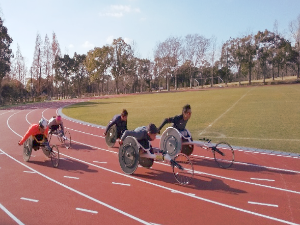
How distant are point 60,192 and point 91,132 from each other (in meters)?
7.88

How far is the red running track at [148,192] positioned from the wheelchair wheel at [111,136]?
4.37ft

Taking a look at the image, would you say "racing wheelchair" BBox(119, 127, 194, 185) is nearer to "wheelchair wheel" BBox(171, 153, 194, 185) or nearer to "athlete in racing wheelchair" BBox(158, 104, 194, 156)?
"wheelchair wheel" BBox(171, 153, 194, 185)

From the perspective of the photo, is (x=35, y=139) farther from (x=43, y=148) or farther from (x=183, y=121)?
(x=183, y=121)

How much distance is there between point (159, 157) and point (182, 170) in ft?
2.35

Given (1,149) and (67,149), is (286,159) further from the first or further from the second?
(1,149)

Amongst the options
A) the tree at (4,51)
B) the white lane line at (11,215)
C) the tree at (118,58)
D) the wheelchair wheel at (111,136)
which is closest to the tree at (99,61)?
the tree at (118,58)

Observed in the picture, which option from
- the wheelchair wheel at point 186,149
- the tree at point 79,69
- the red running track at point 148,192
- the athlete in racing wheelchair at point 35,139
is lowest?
the red running track at point 148,192

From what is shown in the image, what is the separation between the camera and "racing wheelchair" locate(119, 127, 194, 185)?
267 inches

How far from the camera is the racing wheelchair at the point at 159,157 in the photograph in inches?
267

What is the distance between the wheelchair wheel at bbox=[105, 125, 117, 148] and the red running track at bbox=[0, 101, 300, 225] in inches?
52.5

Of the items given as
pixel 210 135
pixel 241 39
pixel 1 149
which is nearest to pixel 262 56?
pixel 241 39

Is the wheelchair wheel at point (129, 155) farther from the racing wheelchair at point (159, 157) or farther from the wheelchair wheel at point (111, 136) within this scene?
the wheelchair wheel at point (111, 136)

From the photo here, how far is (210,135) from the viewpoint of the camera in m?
12.2

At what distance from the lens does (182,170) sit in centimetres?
660
